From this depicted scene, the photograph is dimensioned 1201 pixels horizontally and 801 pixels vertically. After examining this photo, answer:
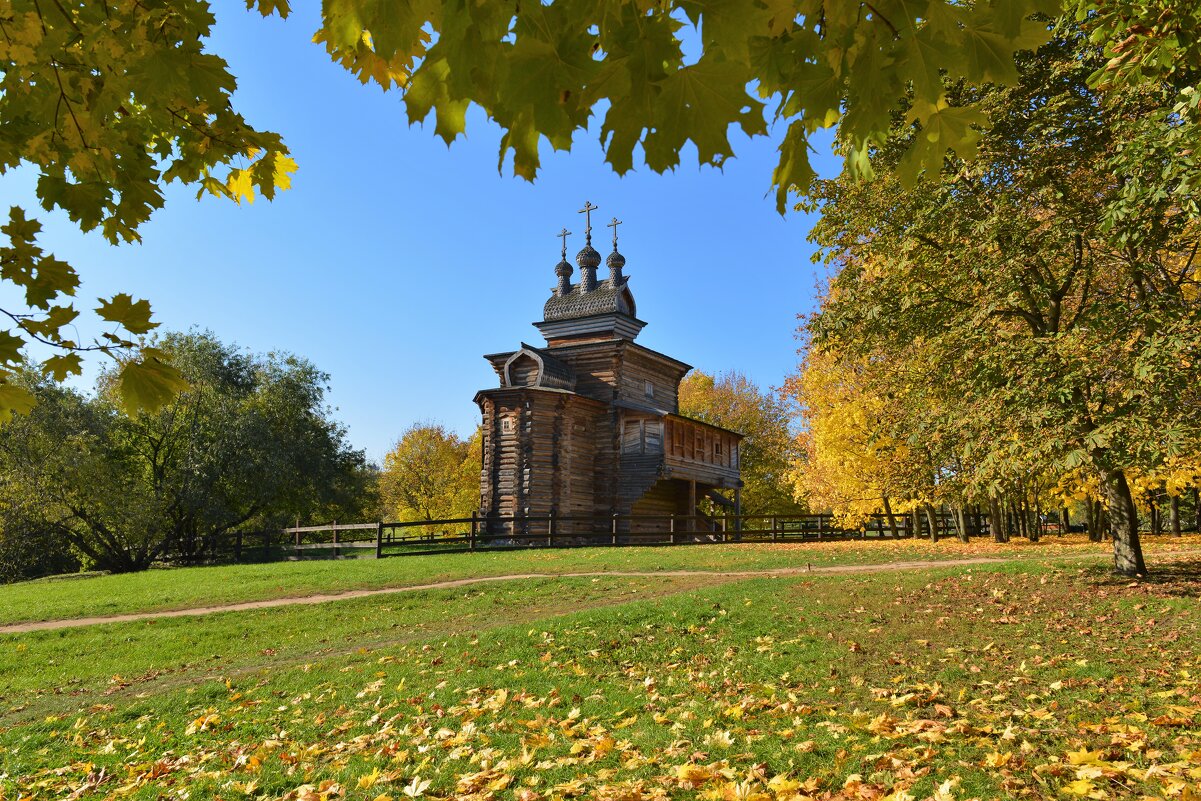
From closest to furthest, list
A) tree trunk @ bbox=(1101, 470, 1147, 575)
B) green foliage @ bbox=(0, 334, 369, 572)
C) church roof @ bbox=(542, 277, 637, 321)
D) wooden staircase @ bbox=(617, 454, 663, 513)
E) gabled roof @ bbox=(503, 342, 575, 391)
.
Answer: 1. tree trunk @ bbox=(1101, 470, 1147, 575)
2. green foliage @ bbox=(0, 334, 369, 572)
3. wooden staircase @ bbox=(617, 454, 663, 513)
4. gabled roof @ bbox=(503, 342, 575, 391)
5. church roof @ bbox=(542, 277, 637, 321)

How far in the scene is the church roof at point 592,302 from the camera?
37.3 meters

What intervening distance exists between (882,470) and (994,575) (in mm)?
12324

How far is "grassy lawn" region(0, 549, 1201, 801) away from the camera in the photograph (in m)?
4.82

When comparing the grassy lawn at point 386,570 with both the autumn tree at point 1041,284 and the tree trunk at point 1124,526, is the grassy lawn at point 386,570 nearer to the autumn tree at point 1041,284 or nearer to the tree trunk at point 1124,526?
the tree trunk at point 1124,526

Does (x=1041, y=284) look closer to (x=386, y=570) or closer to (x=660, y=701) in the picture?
(x=660, y=701)

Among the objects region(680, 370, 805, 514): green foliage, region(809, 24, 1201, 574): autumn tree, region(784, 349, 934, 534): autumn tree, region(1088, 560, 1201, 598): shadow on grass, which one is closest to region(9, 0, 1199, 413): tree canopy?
region(809, 24, 1201, 574): autumn tree

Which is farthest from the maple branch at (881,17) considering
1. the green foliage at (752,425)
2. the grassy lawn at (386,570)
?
the green foliage at (752,425)

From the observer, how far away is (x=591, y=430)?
112 feet

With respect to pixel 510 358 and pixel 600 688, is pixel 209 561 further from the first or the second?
pixel 600 688

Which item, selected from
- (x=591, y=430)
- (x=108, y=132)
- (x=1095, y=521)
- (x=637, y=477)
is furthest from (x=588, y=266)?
(x=108, y=132)

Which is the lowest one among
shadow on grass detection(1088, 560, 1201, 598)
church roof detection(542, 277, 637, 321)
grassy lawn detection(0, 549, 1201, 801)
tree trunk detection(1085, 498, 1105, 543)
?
grassy lawn detection(0, 549, 1201, 801)

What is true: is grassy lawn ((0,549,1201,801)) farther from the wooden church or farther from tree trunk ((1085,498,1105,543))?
the wooden church

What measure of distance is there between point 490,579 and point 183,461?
26.0 metres

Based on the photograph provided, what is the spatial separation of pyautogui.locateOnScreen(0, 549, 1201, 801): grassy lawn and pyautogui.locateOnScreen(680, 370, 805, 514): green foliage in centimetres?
3785
